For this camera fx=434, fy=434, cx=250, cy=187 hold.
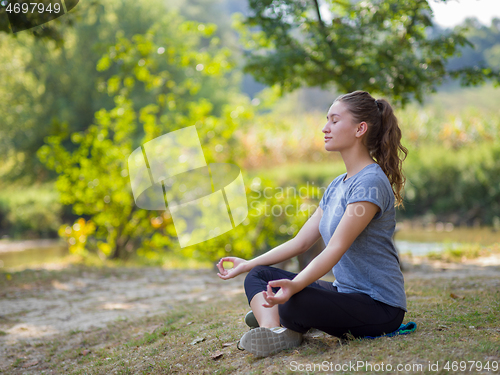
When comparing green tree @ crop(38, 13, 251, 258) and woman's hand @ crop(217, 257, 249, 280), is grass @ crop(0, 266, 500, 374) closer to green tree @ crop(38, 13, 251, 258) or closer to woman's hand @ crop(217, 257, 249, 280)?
woman's hand @ crop(217, 257, 249, 280)

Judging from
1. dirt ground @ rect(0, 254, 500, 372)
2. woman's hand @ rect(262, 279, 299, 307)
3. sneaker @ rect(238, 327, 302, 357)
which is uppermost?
woman's hand @ rect(262, 279, 299, 307)

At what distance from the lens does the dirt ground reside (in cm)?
346

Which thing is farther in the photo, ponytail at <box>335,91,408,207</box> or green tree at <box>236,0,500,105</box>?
green tree at <box>236,0,500,105</box>

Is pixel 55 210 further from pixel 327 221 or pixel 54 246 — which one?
pixel 327 221

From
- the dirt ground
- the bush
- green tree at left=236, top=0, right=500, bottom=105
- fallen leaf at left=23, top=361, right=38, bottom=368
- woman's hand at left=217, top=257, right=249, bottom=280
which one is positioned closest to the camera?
woman's hand at left=217, top=257, right=249, bottom=280

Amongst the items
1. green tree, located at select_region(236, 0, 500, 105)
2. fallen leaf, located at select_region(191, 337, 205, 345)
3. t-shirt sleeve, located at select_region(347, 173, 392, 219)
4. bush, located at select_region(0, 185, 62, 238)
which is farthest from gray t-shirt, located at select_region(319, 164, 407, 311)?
bush, located at select_region(0, 185, 62, 238)

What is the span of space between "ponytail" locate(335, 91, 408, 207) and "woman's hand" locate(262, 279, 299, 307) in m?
0.70

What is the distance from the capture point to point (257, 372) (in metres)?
1.84

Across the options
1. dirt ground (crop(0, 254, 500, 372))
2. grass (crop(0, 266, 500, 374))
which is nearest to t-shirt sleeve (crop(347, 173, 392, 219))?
grass (crop(0, 266, 500, 374))

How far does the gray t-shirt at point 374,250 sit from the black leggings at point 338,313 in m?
0.06

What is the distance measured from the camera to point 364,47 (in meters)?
4.54

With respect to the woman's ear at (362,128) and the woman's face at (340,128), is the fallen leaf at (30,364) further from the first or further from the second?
the woman's ear at (362,128)

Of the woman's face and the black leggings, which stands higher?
the woman's face

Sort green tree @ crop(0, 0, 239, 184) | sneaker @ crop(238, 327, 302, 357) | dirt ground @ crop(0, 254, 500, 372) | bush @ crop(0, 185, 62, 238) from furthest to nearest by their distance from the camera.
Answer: green tree @ crop(0, 0, 239, 184) → bush @ crop(0, 185, 62, 238) → dirt ground @ crop(0, 254, 500, 372) → sneaker @ crop(238, 327, 302, 357)
